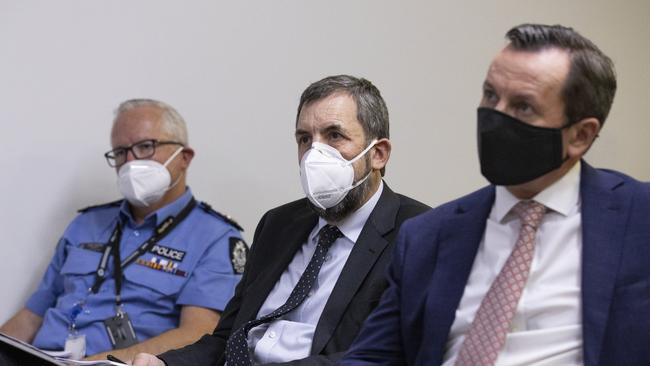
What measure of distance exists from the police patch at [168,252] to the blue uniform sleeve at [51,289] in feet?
1.47

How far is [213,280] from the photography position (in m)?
3.41

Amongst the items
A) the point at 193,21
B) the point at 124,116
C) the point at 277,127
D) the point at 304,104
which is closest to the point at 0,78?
the point at 124,116

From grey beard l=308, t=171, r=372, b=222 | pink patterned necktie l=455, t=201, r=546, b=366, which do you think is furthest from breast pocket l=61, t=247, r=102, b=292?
pink patterned necktie l=455, t=201, r=546, b=366

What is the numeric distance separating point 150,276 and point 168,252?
12 centimetres

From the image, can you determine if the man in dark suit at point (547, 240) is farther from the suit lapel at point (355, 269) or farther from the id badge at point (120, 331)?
the id badge at point (120, 331)

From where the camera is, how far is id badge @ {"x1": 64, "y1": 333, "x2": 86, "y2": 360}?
3375 mm

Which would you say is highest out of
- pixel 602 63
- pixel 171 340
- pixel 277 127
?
pixel 602 63

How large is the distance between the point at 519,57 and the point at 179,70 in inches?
93.9

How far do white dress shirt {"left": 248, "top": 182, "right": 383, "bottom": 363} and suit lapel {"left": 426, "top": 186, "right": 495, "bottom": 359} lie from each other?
0.63 metres

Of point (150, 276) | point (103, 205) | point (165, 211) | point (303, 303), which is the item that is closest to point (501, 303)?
point (303, 303)

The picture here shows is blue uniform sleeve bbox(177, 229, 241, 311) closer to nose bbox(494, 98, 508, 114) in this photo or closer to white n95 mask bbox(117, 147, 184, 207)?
white n95 mask bbox(117, 147, 184, 207)

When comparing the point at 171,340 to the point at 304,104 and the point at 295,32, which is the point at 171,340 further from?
the point at 295,32

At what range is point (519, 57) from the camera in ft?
6.03

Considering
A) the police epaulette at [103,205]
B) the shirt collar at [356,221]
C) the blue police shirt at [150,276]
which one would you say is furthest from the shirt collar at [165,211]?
the shirt collar at [356,221]
